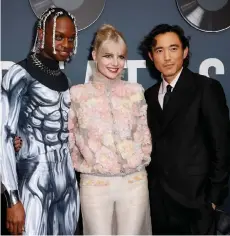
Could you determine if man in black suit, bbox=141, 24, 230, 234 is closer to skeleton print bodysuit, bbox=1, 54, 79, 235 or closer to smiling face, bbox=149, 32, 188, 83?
smiling face, bbox=149, 32, 188, 83

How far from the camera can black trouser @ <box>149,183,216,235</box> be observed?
2.22m

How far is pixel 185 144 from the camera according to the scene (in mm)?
2172

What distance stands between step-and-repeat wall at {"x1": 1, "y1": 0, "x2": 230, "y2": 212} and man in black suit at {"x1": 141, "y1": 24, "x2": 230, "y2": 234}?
473 millimetres

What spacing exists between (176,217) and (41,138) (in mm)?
905

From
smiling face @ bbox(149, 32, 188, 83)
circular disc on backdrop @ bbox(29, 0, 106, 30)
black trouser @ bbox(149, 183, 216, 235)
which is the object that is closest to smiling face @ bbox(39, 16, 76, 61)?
smiling face @ bbox(149, 32, 188, 83)

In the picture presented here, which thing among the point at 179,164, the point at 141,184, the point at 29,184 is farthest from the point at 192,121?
the point at 29,184

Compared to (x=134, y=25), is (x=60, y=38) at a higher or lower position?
lower

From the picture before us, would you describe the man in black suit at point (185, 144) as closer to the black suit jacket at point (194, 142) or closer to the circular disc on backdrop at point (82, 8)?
the black suit jacket at point (194, 142)

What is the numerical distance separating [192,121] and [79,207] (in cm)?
77

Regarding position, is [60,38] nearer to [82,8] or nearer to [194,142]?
[82,8]

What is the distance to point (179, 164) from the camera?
7.19ft

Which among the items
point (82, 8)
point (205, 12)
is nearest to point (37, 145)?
point (82, 8)

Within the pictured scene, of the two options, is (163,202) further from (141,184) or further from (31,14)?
(31,14)

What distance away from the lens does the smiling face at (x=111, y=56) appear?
2199 millimetres
